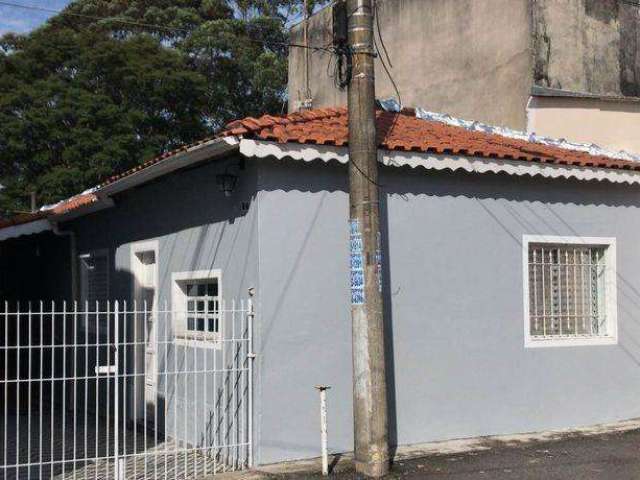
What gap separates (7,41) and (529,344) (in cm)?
1986

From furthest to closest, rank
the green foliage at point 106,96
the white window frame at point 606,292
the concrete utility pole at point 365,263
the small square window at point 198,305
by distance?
the green foliage at point 106,96 < the white window frame at point 606,292 < the small square window at point 198,305 < the concrete utility pole at point 365,263

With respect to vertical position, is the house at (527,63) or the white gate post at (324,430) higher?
the house at (527,63)

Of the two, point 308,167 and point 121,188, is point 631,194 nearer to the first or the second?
point 308,167

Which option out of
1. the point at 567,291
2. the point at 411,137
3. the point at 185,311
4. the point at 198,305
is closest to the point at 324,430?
the point at 185,311

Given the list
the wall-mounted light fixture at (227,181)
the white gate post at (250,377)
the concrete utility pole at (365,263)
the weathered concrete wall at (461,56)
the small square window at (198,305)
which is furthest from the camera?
the weathered concrete wall at (461,56)

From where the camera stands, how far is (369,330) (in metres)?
6.48

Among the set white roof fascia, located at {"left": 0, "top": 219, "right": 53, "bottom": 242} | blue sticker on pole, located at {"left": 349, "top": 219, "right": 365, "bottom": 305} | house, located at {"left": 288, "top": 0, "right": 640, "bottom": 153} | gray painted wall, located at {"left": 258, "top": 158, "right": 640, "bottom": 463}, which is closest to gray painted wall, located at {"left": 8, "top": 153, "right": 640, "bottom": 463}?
gray painted wall, located at {"left": 258, "top": 158, "right": 640, "bottom": 463}

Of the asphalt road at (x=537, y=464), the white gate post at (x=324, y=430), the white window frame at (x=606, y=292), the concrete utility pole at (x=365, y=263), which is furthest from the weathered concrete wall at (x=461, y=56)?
the white gate post at (x=324, y=430)

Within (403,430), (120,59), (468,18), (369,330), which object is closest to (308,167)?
(369,330)

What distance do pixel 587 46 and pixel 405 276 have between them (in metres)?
7.77

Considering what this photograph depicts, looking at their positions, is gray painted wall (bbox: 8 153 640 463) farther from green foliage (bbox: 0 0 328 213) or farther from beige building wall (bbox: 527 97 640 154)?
green foliage (bbox: 0 0 328 213)

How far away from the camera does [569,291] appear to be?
9.02 meters

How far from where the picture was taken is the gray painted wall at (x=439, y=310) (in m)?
7.21

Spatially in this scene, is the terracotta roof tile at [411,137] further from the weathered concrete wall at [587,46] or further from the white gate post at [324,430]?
the weathered concrete wall at [587,46]
